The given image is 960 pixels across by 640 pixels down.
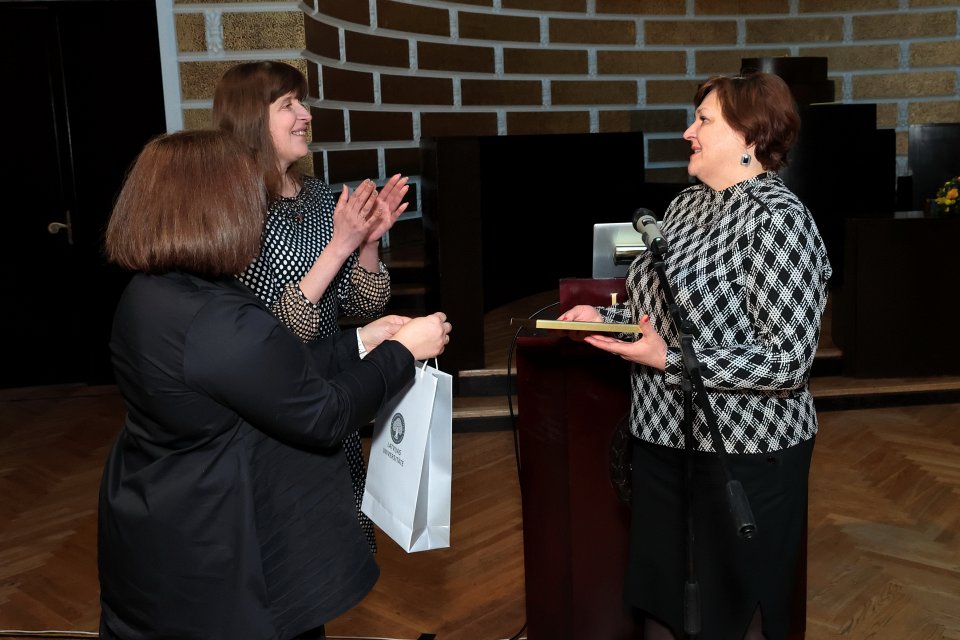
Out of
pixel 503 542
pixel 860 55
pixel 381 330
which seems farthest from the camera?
pixel 860 55

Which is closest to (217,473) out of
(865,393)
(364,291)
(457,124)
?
→ (364,291)

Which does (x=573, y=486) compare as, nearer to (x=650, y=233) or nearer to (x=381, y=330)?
(x=381, y=330)

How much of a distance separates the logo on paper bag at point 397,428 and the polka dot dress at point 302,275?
25 cm

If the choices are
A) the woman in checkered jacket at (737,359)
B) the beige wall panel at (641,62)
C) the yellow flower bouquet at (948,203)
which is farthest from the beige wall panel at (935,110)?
the woman in checkered jacket at (737,359)

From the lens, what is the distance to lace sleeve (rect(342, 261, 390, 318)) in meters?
2.60

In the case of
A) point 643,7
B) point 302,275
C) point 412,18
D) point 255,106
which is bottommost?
point 302,275

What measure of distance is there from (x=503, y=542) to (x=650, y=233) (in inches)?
88.1

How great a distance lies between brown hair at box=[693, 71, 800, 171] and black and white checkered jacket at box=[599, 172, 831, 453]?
0.06 meters

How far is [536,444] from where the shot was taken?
2713mm

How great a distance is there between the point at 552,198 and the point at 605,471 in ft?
14.3

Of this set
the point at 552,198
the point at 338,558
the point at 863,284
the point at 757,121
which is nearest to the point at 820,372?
the point at 863,284

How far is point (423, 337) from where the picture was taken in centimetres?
197

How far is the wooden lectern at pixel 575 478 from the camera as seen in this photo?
2658 millimetres

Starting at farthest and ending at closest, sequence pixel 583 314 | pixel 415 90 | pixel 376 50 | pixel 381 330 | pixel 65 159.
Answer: pixel 415 90 < pixel 65 159 < pixel 376 50 < pixel 583 314 < pixel 381 330
